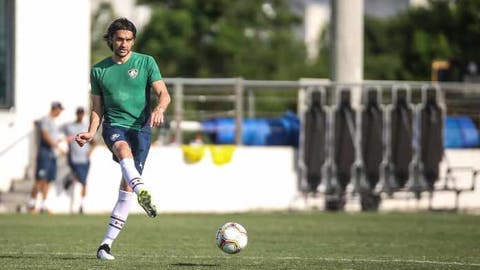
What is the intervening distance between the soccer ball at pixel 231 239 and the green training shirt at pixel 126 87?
1449mm

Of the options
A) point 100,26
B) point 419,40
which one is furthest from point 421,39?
point 100,26

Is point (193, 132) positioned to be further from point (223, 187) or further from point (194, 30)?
point (194, 30)

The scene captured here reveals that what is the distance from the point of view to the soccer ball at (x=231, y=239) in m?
13.0

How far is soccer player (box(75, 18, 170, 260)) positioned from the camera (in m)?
13.5

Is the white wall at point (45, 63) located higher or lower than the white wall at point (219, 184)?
higher

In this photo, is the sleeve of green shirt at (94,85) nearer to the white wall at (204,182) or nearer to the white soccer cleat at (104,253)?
the white soccer cleat at (104,253)

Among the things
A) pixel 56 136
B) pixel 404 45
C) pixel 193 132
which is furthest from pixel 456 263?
pixel 404 45

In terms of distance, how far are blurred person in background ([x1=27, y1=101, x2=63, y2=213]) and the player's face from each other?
14.1 metres

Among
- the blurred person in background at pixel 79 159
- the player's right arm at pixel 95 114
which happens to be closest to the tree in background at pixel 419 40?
the blurred person in background at pixel 79 159

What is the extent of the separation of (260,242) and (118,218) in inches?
177

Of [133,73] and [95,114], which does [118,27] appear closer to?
[133,73]

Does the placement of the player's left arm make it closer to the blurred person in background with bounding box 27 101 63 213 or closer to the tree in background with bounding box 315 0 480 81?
the blurred person in background with bounding box 27 101 63 213

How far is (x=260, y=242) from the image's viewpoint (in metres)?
17.8

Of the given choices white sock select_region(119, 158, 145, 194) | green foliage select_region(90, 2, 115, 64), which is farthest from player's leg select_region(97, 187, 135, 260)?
green foliage select_region(90, 2, 115, 64)
